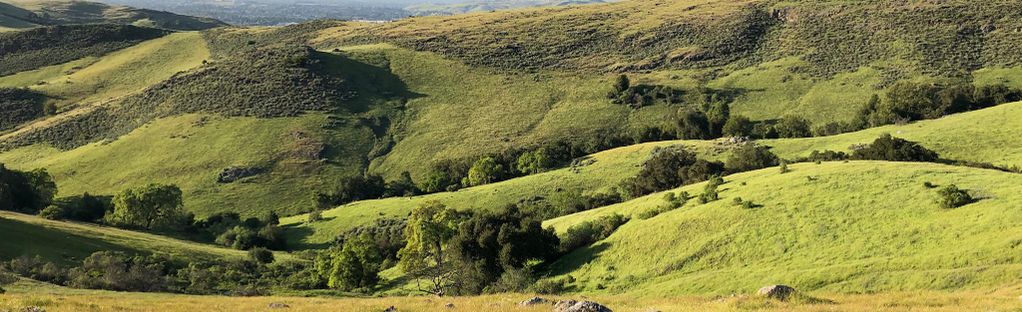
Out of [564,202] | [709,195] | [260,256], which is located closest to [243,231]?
[260,256]

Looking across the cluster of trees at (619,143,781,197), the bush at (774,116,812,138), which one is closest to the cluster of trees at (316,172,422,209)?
the cluster of trees at (619,143,781,197)

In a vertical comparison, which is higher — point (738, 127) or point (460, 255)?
point (460, 255)

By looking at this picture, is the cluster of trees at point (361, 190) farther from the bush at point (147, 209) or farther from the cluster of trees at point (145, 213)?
the bush at point (147, 209)

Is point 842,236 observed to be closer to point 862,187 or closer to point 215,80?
point 862,187

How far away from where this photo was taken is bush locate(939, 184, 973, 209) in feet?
109

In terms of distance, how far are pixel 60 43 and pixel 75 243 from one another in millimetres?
148728

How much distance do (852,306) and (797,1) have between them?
480ft

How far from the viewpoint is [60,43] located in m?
174

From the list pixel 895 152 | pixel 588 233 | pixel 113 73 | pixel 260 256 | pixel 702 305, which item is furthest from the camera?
pixel 113 73

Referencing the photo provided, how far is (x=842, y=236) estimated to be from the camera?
33438mm

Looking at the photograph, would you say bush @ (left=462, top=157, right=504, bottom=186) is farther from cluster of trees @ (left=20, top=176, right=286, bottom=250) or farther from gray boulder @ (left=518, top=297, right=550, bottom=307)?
gray boulder @ (left=518, top=297, right=550, bottom=307)

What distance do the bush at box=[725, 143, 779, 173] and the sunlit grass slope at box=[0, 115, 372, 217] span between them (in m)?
50.4

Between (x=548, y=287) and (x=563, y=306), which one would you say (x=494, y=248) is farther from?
(x=563, y=306)

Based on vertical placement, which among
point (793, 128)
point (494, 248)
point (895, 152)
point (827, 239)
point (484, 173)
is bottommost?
point (484, 173)
